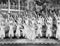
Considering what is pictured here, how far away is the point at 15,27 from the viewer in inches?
177

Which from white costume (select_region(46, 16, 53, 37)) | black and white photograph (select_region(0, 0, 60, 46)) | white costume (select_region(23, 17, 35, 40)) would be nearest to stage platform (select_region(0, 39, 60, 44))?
black and white photograph (select_region(0, 0, 60, 46))

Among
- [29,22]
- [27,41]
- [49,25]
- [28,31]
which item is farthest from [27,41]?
[49,25]

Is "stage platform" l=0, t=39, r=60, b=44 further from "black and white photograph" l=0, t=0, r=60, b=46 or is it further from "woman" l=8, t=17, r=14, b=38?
"woman" l=8, t=17, r=14, b=38

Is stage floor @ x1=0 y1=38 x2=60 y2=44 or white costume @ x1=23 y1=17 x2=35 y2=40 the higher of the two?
white costume @ x1=23 y1=17 x2=35 y2=40

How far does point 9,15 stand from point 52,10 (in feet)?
6.02

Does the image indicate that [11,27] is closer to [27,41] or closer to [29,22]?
[29,22]

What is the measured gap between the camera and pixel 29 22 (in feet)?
14.9

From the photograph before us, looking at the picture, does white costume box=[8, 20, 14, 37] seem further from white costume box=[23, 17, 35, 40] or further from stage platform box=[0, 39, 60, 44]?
white costume box=[23, 17, 35, 40]

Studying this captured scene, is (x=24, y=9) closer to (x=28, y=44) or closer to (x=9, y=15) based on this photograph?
(x=9, y=15)

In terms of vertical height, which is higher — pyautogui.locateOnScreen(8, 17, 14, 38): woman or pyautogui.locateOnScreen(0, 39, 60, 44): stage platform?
pyautogui.locateOnScreen(8, 17, 14, 38): woman

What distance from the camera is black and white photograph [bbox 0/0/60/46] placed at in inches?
177

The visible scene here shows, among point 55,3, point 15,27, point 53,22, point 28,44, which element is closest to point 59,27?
point 53,22

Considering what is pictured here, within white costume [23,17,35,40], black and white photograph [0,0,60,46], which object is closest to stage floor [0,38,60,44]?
black and white photograph [0,0,60,46]

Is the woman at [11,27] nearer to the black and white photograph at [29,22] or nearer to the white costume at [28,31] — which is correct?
the black and white photograph at [29,22]
